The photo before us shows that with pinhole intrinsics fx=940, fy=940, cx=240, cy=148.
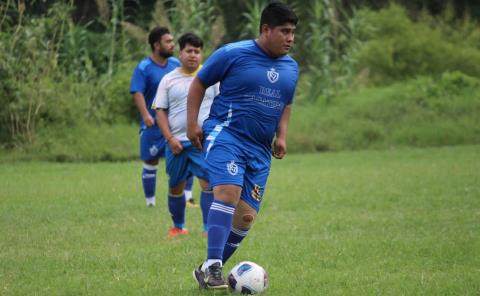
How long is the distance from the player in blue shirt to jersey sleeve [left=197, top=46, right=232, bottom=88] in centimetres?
436

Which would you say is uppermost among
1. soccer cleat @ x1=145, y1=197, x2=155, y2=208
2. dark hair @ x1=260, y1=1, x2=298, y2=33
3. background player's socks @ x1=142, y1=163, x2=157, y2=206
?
dark hair @ x1=260, y1=1, x2=298, y2=33

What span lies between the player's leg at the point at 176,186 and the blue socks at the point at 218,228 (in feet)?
8.60

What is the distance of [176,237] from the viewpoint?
892 cm

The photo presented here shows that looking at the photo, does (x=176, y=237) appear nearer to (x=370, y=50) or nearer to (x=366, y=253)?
(x=366, y=253)

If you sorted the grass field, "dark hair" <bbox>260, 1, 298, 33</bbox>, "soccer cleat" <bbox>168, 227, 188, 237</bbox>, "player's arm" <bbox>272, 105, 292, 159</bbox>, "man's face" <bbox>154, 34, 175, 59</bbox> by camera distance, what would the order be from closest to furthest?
1. "dark hair" <bbox>260, 1, 298, 33</bbox>
2. the grass field
3. "player's arm" <bbox>272, 105, 292, 159</bbox>
4. "soccer cleat" <bbox>168, 227, 188, 237</bbox>
5. "man's face" <bbox>154, 34, 175, 59</bbox>

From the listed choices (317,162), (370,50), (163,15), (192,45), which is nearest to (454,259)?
(192,45)

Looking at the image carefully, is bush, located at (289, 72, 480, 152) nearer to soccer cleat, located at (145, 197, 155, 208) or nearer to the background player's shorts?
soccer cleat, located at (145, 197, 155, 208)

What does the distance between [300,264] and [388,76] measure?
17.4 m

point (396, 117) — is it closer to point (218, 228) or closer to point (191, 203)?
point (191, 203)

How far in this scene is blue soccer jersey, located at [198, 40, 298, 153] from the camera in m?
6.41

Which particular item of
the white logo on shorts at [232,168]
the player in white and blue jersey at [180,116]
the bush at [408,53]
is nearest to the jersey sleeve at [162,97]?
the player in white and blue jersey at [180,116]

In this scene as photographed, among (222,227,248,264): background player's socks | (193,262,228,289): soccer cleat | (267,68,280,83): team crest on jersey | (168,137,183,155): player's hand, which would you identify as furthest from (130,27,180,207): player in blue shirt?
(193,262,228,289): soccer cleat

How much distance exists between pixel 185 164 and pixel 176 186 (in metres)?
0.32

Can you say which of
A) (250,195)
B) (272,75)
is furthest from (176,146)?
(272,75)
